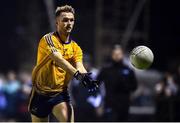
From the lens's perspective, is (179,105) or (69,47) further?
(179,105)

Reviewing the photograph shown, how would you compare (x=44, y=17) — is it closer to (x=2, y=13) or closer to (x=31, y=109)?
(x=2, y=13)

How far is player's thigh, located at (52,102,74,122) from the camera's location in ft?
30.5

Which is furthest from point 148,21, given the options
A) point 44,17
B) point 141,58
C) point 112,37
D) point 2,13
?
point 141,58

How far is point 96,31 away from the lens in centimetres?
1944

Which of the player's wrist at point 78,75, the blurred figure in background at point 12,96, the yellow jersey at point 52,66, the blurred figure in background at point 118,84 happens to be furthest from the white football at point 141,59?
the blurred figure in background at point 12,96

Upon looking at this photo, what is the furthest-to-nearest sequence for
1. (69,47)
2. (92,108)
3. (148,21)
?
1. (148,21)
2. (92,108)
3. (69,47)

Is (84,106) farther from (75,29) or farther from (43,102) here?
(43,102)

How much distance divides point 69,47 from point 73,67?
1.44 ft

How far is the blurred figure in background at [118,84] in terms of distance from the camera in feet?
44.7

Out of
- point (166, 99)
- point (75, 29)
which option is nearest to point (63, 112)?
point (166, 99)

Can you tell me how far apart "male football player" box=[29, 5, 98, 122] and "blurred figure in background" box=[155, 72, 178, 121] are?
21.3 ft

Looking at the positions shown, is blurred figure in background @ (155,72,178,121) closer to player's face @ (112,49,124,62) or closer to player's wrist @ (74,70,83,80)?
player's face @ (112,49,124,62)

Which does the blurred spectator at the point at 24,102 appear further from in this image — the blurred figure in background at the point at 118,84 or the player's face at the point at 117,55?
the player's face at the point at 117,55

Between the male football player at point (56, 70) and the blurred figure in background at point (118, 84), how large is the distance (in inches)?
164
